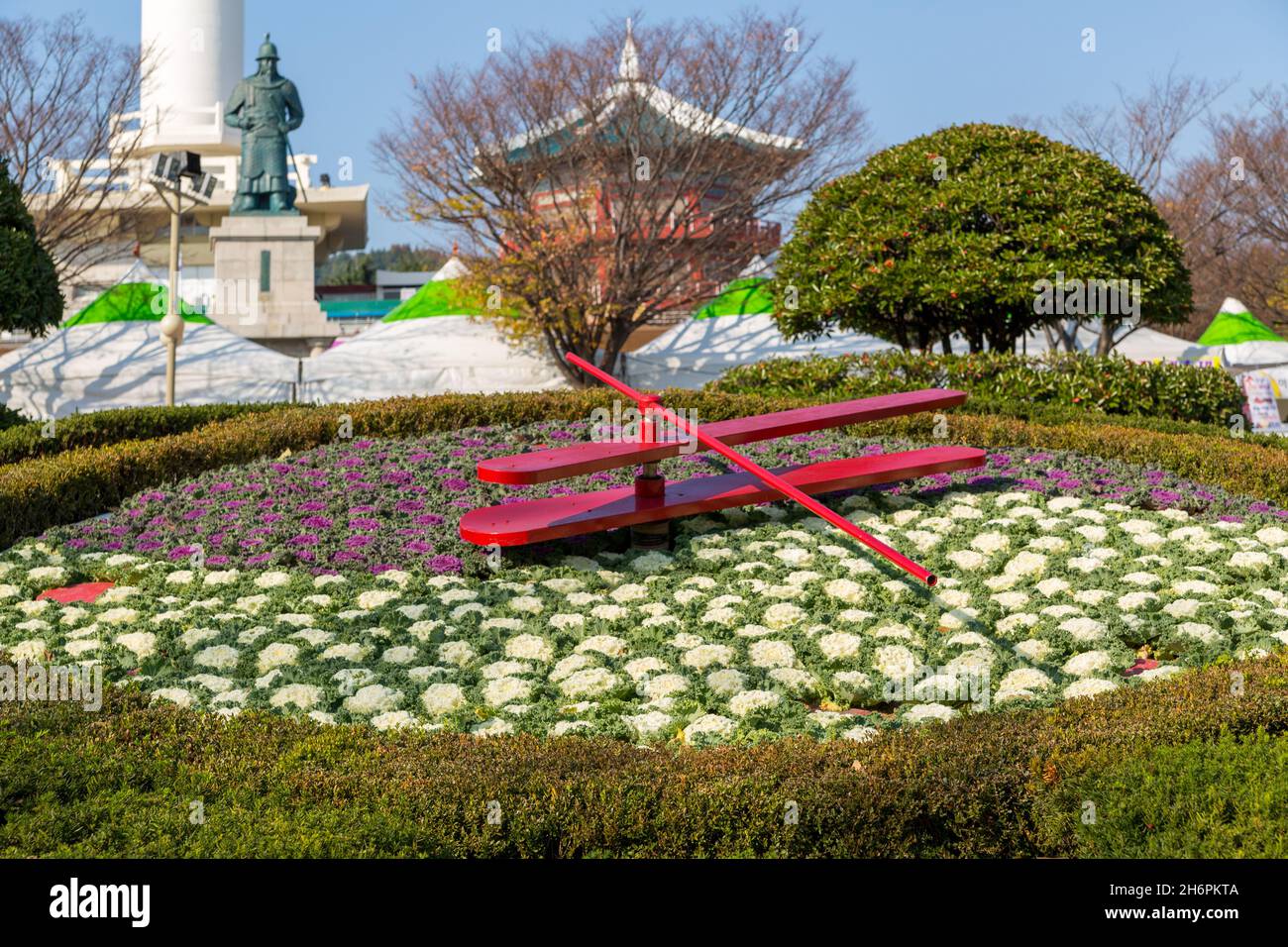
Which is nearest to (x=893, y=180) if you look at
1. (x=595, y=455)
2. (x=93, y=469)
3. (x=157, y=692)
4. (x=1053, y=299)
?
(x=1053, y=299)

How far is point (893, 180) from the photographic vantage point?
13.8 meters

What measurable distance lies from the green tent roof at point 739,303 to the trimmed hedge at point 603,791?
20276 mm

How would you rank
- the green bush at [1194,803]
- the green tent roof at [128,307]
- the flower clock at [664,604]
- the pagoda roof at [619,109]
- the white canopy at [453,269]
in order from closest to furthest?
the green bush at [1194,803] → the flower clock at [664,604] → the pagoda roof at [619,109] → the white canopy at [453,269] → the green tent roof at [128,307]

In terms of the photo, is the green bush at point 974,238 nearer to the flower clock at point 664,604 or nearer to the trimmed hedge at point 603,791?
the flower clock at point 664,604

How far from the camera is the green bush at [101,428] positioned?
1062 centimetres

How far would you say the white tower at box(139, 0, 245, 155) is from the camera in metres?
45.3

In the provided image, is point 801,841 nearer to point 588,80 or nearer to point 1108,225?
point 1108,225

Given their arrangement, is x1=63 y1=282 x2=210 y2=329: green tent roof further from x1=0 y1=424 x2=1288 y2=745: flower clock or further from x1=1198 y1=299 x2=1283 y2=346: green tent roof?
x1=1198 y1=299 x2=1283 y2=346: green tent roof

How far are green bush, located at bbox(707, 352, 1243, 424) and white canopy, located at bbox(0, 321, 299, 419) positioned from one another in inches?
457

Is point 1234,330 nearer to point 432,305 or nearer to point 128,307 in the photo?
point 432,305

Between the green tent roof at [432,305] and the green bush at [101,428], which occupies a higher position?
the green tent roof at [432,305]

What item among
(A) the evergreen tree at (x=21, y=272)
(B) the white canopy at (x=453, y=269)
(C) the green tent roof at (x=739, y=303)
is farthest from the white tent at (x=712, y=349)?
(A) the evergreen tree at (x=21, y=272)

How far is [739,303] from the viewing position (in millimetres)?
25156

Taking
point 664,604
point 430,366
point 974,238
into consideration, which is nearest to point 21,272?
point 430,366
